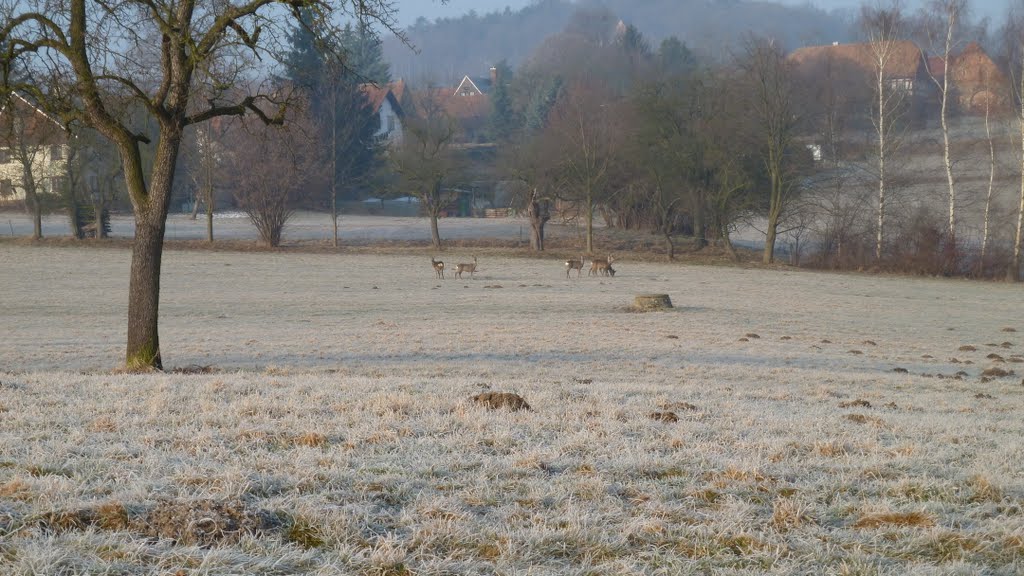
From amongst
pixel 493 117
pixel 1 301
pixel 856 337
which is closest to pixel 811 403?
pixel 856 337

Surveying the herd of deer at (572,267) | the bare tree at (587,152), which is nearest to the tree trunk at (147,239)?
the herd of deer at (572,267)

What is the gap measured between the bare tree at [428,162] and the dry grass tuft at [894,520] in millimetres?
52831

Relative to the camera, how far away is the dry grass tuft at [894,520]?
508 centimetres

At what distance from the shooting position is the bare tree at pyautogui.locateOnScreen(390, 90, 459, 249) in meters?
57.1

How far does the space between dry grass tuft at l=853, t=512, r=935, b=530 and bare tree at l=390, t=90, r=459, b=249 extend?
52831 mm

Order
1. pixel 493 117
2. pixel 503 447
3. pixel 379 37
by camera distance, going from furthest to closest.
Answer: pixel 493 117 < pixel 379 37 < pixel 503 447

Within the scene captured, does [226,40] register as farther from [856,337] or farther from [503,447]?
[856,337]

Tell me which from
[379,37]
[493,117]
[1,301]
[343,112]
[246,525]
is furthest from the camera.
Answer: [493,117]

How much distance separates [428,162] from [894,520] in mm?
53373

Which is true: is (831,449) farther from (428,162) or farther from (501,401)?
(428,162)

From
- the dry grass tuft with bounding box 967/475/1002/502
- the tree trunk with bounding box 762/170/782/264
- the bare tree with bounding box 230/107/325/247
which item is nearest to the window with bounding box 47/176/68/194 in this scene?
the bare tree with bounding box 230/107/325/247

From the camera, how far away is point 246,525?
4.41 meters

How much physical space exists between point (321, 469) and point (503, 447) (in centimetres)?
148

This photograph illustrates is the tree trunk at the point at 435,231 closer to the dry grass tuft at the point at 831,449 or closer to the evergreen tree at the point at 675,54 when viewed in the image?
the evergreen tree at the point at 675,54
